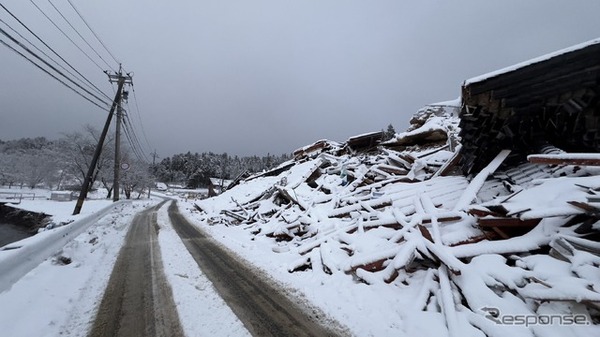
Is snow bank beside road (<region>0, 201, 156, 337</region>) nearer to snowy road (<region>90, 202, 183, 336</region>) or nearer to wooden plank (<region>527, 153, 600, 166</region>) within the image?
snowy road (<region>90, 202, 183, 336</region>)

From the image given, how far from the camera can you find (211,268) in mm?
6102

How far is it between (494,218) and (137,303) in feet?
21.1

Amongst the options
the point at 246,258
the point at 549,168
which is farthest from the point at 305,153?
the point at 549,168

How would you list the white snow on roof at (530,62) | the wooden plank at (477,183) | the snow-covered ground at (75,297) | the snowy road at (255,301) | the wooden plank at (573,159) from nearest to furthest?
1. the snow-covered ground at (75,297)
2. the snowy road at (255,301)
3. the wooden plank at (573,159)
4. the white snow on roof at (530,62)
5. the wooden plank at (477,183)

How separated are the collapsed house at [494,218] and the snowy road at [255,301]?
1.39m

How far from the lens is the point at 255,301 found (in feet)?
14.3

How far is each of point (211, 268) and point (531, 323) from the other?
5966 mm

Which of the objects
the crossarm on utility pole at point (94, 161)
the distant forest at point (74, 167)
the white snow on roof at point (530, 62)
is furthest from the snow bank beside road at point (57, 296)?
the distant forest at point (74, 167)

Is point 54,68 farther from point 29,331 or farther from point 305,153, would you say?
point 305,153

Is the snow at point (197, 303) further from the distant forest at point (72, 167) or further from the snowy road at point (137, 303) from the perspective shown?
the distant forest at point (72, 167)

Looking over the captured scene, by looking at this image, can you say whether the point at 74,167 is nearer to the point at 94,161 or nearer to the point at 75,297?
the point at 94,161

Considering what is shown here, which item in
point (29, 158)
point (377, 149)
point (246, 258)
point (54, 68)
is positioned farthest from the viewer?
point (29, 158)

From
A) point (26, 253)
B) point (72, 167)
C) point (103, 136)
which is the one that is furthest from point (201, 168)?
point (26, 253)

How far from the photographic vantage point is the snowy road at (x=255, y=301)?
3.51 m
